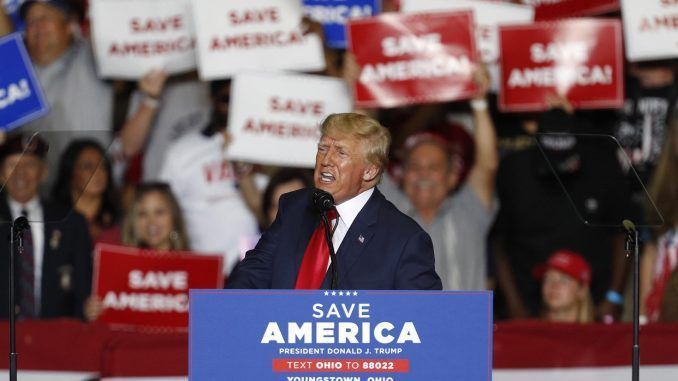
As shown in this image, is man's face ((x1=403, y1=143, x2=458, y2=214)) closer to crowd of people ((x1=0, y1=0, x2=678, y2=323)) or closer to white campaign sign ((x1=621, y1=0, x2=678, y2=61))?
crowd of people ((x1=0, y1=0, x2=678, y2=323))

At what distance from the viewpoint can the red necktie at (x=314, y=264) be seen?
3.92 metres

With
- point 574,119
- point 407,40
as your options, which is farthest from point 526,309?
point 407,40

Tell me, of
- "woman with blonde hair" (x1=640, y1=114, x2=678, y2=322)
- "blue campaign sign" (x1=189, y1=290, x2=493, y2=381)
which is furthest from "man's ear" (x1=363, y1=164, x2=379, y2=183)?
"woman with blonde hair" (x1=640, y1=114, x2=678, y2=322)

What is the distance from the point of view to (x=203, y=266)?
6.39m

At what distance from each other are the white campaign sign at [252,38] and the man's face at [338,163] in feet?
9.42

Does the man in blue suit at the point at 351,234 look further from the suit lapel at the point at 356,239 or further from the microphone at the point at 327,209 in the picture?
the microphone at the point at 327,209

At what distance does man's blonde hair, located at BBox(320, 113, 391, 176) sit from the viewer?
387 cm

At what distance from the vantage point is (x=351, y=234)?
12.9 feet

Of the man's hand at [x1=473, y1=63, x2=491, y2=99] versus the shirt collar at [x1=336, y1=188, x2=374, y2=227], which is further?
the man's hand at [x1=473, y1=63, x2=491, y2=99]

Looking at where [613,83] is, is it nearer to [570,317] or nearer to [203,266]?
[570,317]

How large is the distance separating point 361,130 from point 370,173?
0.16 meters

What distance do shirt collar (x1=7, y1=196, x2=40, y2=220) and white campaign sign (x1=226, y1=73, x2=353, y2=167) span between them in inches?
55.3

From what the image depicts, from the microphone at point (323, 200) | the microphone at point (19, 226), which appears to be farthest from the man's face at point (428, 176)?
the microphone at point (323, 200)

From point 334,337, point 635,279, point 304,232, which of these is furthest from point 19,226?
point 635,279
